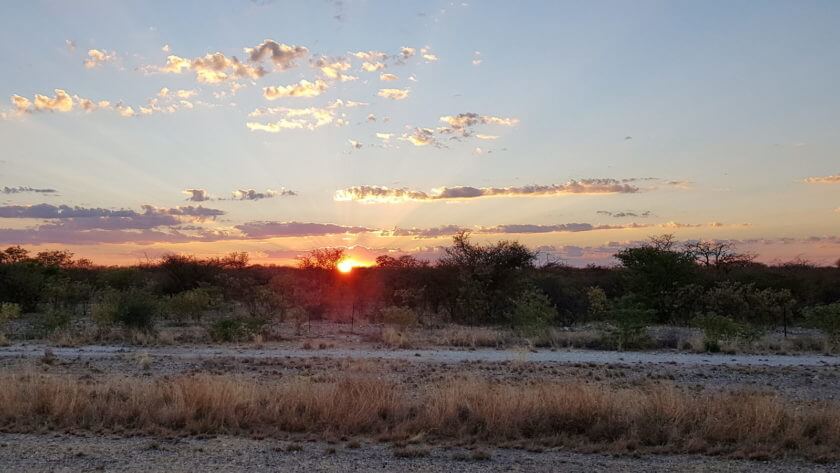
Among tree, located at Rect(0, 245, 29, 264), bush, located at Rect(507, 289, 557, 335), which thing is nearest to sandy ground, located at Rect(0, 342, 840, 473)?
bush, located at Rect(507, 289, 557, 335)

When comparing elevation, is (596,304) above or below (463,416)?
below

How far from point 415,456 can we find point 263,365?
1078 centimetres

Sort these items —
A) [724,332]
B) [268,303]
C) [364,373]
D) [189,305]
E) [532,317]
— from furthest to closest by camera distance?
[268,303] < [189,305] < [532,317] < [724,332] < [364,373]

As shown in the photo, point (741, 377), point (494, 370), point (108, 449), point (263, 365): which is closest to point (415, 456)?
point (108, 449)

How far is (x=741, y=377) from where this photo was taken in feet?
57.4

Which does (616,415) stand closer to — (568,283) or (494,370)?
(494,370)

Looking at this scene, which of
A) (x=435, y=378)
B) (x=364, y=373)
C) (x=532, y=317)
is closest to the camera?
(x=364, y=373)

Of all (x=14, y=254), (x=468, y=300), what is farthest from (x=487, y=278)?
(x=14, y=254)

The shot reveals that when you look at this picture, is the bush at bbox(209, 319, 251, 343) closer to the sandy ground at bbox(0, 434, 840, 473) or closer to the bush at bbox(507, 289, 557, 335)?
the bush at bbox(507, 289, 557, 335)

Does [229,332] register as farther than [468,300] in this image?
No

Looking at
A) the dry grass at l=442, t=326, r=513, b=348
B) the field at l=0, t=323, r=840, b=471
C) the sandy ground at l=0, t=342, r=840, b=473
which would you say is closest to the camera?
the sandy ground at l=0, t=342, r=840, b=473

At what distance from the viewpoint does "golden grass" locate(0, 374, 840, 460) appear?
9633mm

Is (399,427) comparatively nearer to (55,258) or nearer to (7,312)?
(7,312)

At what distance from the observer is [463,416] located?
1064cm
